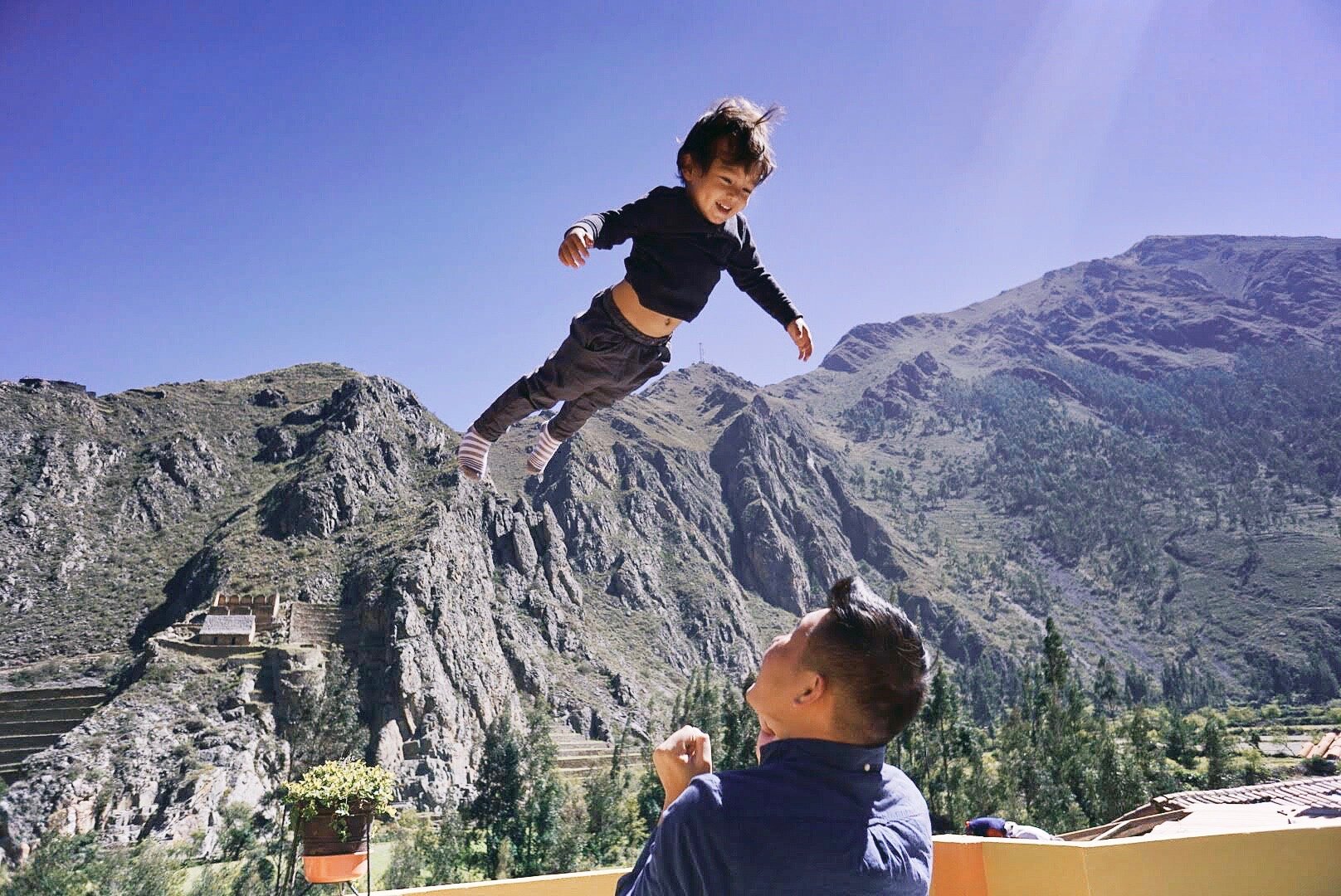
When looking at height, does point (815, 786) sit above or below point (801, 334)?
below

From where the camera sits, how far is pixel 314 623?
2162 inches

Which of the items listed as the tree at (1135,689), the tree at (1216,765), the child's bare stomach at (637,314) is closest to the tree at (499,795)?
the tree at (1216,765)

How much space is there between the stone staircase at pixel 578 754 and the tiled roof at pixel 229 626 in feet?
65.1

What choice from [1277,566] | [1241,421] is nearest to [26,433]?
[1277,566]

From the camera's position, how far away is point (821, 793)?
147cm

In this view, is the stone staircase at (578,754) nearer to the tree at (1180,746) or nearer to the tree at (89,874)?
the tree at (89,874)

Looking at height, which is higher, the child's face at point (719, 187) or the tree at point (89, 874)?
the child's face at point (719, 187)

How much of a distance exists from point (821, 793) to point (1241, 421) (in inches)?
8539

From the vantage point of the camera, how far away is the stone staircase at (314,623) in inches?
2092

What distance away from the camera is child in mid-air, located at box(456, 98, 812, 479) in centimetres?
315

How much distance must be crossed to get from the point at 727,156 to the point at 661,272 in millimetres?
542

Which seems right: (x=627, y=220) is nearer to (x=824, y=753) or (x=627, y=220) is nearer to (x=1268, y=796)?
(x=824, y=753)

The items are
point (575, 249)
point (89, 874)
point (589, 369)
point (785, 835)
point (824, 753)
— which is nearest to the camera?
point (785, 835)

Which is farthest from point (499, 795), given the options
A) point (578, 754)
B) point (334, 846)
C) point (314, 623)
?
point (334, 846)
